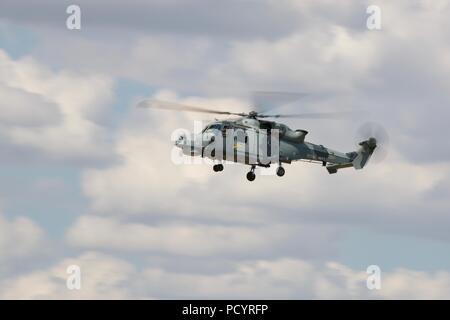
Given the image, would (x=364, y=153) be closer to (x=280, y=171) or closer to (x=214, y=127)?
(x=280, y=171)

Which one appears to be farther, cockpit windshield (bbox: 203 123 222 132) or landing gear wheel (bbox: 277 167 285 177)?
landing gear wheel (bbox: 277 167 285 177)

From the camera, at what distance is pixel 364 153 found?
134375mm

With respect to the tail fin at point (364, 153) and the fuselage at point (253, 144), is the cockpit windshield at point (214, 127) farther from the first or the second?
the tail fin at point (364, 153)

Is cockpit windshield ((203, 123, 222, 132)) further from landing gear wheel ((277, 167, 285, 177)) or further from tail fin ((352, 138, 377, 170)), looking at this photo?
tail fin ((352, 138, 377, 170))

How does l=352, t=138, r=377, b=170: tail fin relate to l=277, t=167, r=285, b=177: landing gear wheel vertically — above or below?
above

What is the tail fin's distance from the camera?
13325 cm

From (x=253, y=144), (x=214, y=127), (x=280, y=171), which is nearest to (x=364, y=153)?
(x=280, y=171)

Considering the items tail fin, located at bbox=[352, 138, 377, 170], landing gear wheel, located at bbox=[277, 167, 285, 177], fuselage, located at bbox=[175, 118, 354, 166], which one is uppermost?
tail fin, located at bbox=[352, 138, 377, 170]

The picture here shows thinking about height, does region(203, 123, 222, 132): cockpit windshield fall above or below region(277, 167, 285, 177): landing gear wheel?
above
